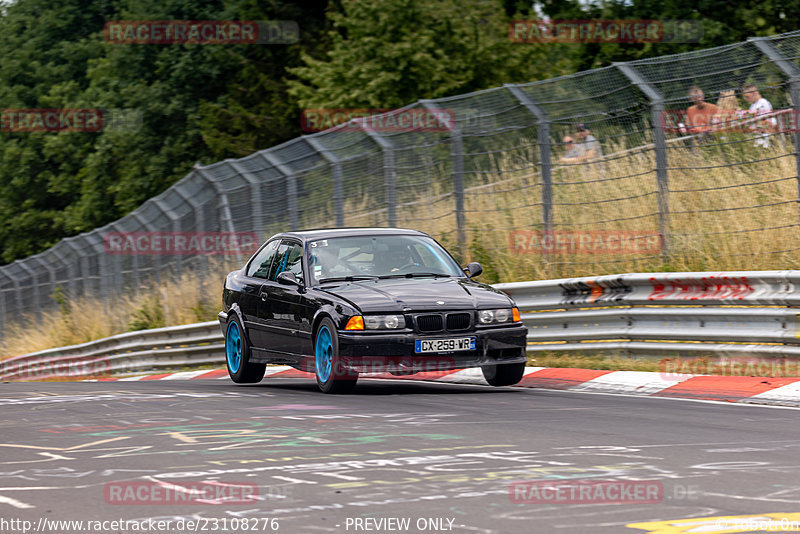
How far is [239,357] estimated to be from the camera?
13.5 meters

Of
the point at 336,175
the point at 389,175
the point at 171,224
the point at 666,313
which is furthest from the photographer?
the point at 171,224

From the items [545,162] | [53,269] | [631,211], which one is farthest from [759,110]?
[53,269]

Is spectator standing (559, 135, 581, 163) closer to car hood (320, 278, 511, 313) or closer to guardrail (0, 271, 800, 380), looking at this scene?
A: guardrail (0, 271, 800, 380)

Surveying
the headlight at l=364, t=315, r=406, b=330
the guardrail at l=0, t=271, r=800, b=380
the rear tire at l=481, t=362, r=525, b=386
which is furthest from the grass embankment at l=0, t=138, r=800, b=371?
the headlight at l=364, t=315, r=406, b=330

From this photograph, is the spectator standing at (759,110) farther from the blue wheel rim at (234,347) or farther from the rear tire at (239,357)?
the blue wheel rim at (234,347)

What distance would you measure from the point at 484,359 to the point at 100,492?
206 inches

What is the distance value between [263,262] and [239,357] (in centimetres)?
107

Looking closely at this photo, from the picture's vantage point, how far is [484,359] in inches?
430

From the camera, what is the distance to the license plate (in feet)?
35.0

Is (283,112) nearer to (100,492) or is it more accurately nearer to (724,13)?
(724,13)

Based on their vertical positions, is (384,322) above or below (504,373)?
above

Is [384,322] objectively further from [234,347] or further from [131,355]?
[131,355]

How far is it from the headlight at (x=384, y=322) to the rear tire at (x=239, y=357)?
2907 millimetres

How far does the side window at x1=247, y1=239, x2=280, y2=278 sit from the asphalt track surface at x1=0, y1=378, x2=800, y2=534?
2842 mm
